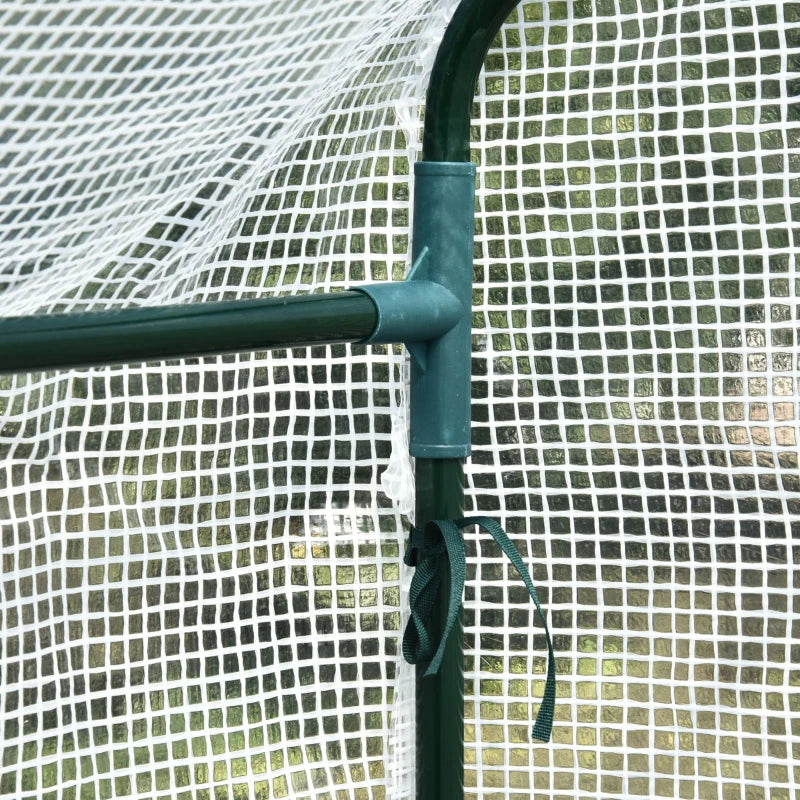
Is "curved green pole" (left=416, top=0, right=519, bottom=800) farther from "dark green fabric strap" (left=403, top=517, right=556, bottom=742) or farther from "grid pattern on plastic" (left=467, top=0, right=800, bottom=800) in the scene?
"grid pattern on plastic" (left=467, top=0, right=800, bottom=800)

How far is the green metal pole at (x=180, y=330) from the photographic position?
58 cm

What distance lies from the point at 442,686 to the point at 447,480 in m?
0.15

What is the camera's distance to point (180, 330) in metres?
0.62

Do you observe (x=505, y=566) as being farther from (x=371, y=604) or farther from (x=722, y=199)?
(x=722, y=199)

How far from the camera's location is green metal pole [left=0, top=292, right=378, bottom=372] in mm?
579

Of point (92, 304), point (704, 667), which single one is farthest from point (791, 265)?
point (92, 304)

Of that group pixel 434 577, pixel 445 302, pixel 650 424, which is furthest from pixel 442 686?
pixel 650 424

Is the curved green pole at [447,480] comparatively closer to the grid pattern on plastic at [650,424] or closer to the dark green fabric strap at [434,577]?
the dark green fabric strap at [434,577]

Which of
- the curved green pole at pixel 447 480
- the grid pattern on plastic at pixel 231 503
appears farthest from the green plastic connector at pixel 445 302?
the grid pattern on plastic at pixel 231 503

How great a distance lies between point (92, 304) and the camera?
1.00 meters

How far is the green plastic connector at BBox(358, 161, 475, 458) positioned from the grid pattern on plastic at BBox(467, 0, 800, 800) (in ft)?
1.02

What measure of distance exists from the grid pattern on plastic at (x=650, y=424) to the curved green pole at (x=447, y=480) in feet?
0.95

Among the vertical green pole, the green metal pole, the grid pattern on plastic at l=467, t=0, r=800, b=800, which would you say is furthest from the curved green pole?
the grid pattern on plastic at l=467, t=0, r=800, b=800

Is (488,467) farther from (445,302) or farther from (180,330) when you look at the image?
(180,330)
